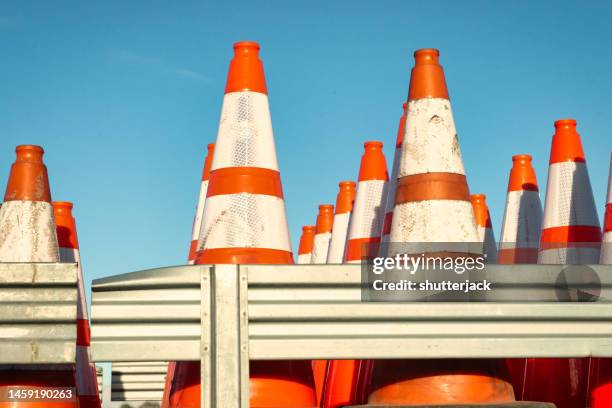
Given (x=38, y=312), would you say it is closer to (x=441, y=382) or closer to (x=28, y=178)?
(x=441, y=382)

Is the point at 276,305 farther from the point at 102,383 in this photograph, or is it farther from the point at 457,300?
the point at 102,383

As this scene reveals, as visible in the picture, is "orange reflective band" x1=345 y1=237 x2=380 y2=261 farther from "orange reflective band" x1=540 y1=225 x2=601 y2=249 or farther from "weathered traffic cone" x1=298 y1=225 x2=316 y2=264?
"weathered traffic cone" x1=298 y1=225 x2=316 y2=264

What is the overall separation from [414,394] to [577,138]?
571 cm

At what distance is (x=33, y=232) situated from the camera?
10.1 metres

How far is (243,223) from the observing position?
8391 mm

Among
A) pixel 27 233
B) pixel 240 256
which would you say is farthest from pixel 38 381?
pixel 240 256

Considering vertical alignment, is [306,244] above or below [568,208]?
above

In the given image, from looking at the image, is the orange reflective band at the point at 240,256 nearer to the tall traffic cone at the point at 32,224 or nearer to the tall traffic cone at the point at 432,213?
the tall traffic cone at the point at 432,213

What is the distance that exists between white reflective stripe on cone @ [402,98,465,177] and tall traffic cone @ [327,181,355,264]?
654 centimetres

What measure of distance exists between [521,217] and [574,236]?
3.12 metres

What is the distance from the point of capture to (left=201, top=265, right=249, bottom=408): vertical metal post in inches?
242

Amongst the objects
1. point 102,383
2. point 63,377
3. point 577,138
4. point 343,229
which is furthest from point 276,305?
point 102,383

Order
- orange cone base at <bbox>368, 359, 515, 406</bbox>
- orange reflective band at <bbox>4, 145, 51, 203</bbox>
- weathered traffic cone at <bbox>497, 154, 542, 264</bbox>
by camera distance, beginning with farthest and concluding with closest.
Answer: weathered traffic cone at <bbox>497, 154, 542, 264</bbox> < orange reflective band at <bbox>4, 145, 51, 203</bbox> < orange cone base at <bbox>368, 359, 515, 406</bbox>

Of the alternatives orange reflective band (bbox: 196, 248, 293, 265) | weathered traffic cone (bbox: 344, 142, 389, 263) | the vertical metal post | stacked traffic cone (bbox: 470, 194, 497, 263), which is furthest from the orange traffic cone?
the vertical metal post
